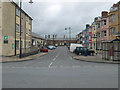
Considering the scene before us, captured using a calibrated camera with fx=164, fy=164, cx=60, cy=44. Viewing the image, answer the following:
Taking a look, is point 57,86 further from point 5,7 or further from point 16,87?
point 5,7

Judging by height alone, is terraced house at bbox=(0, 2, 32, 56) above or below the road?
above

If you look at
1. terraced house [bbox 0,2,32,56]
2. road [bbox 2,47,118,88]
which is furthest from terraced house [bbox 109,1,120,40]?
road [bbox 2,47,118,88]

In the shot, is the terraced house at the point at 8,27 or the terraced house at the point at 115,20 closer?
the terraced house at the point at 8,27

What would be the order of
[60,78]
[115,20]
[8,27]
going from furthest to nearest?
[115,20], [8,27], [60,78]

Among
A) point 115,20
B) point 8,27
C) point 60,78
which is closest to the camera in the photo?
point 60,78

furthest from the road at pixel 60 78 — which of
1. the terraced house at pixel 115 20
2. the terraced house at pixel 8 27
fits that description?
the terraced house at pixel 115 20

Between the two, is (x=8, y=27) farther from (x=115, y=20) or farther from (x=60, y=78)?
(x=115, y=20)

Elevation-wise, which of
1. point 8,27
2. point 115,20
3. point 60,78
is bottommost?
point 60,78

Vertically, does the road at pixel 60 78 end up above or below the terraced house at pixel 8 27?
below

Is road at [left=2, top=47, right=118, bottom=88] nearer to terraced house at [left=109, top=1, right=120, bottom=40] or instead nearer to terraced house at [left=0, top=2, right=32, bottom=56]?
terraced house at [left=0, top=2, right=32, bottom=56]

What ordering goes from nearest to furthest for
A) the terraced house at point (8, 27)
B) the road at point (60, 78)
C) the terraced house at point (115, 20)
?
the road at point (60, 78) < the terraced house at point (8, 27) < the terraced house at point (115, 20)

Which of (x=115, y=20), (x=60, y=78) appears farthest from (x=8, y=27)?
(x=115, y=20)

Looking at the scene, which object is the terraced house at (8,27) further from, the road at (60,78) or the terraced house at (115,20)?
the terraced house at (115,20)

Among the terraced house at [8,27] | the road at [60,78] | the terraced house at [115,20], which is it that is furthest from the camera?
the terraced house at [115,20]
